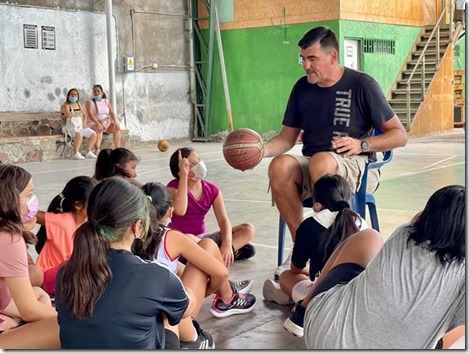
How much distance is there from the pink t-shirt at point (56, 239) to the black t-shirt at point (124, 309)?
1216 millimetres

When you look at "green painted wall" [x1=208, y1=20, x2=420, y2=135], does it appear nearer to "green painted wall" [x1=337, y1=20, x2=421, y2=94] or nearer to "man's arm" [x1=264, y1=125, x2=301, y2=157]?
"green painted wall" [x1=337, y1=20, x2=421, y2=94]

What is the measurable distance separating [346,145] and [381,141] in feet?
0.72

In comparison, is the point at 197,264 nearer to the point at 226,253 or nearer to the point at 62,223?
the point at 62,223

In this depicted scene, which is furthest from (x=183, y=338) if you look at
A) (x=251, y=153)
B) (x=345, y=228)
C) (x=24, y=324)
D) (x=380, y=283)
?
(x=251, y=153)

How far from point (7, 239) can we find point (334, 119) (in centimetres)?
203

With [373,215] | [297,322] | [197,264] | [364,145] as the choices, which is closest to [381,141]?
[364,145]

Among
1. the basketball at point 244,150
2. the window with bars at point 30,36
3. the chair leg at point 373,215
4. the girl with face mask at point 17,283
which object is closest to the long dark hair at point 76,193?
the girl with face mask at point 17,283

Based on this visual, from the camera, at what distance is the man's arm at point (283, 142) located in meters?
4.16

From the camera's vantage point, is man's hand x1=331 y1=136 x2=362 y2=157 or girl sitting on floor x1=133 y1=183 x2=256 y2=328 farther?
man's hand x1=331 y1=136 x2=362 y2=157

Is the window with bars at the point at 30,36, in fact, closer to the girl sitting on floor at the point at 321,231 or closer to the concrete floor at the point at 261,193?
the concrete floor at the point at 261,193

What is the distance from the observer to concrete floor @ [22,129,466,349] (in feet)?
10.4

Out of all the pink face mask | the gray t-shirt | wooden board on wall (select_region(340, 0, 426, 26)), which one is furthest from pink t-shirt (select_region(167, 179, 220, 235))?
wooden board on wall (select_region(340, 0, 426, 26))

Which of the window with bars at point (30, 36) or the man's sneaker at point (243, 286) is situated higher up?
the window with bars at point (30, 36)

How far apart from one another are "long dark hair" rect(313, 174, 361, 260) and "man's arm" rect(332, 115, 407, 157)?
20.2 inches
